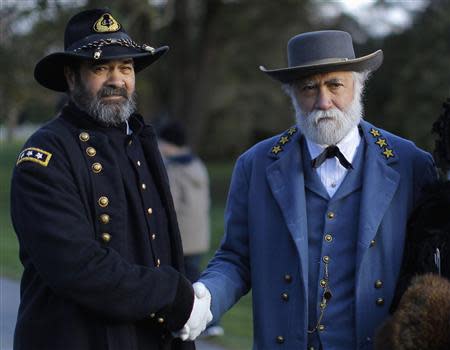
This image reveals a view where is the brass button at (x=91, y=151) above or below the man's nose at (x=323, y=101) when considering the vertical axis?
below

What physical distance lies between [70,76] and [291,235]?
1152 mm

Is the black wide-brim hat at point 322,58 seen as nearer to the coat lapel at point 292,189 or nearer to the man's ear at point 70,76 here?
the coat lapel at point 292,189

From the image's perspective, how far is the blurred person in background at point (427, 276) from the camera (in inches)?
111

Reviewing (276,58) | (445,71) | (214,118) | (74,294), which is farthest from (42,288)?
(214,118)

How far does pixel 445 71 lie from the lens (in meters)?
18.2

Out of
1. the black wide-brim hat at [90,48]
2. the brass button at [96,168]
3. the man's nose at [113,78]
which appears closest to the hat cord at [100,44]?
the black wide-brim hat at [90,48]

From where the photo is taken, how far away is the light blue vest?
3.47 m

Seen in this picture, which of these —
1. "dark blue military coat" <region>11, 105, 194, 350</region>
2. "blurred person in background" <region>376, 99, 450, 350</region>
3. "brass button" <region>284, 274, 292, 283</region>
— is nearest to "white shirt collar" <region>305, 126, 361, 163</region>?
"blurred person in background" <region>376, 99, 450, 350</region>

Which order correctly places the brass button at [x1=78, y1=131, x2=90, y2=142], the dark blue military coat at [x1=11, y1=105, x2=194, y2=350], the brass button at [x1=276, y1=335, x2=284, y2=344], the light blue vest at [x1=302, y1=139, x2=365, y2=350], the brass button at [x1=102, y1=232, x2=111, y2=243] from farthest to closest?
the brass button at [x1=276, y1=335, x2=284, y2=344], the light blue vest at [x1=302, y1=139, x2=365, y2=350], the brass button at [x1=78, y1=131, x2=90, y2=142], the brass button at [x1=102, y1=232, x2=111, y2=243], the dark blue military coat at [x1=11, y1=105, x2=194, y2=350]

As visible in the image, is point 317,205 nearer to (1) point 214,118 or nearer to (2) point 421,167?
(2) point 421,167

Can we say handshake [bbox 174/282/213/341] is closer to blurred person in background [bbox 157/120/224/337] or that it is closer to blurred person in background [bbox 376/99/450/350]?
blurred person in background [bbox 376/99/450/350]

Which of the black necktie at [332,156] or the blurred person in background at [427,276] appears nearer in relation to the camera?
the blurred person in background at [427,276]

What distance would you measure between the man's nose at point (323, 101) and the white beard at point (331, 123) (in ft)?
0.06

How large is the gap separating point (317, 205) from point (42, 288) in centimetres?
120
